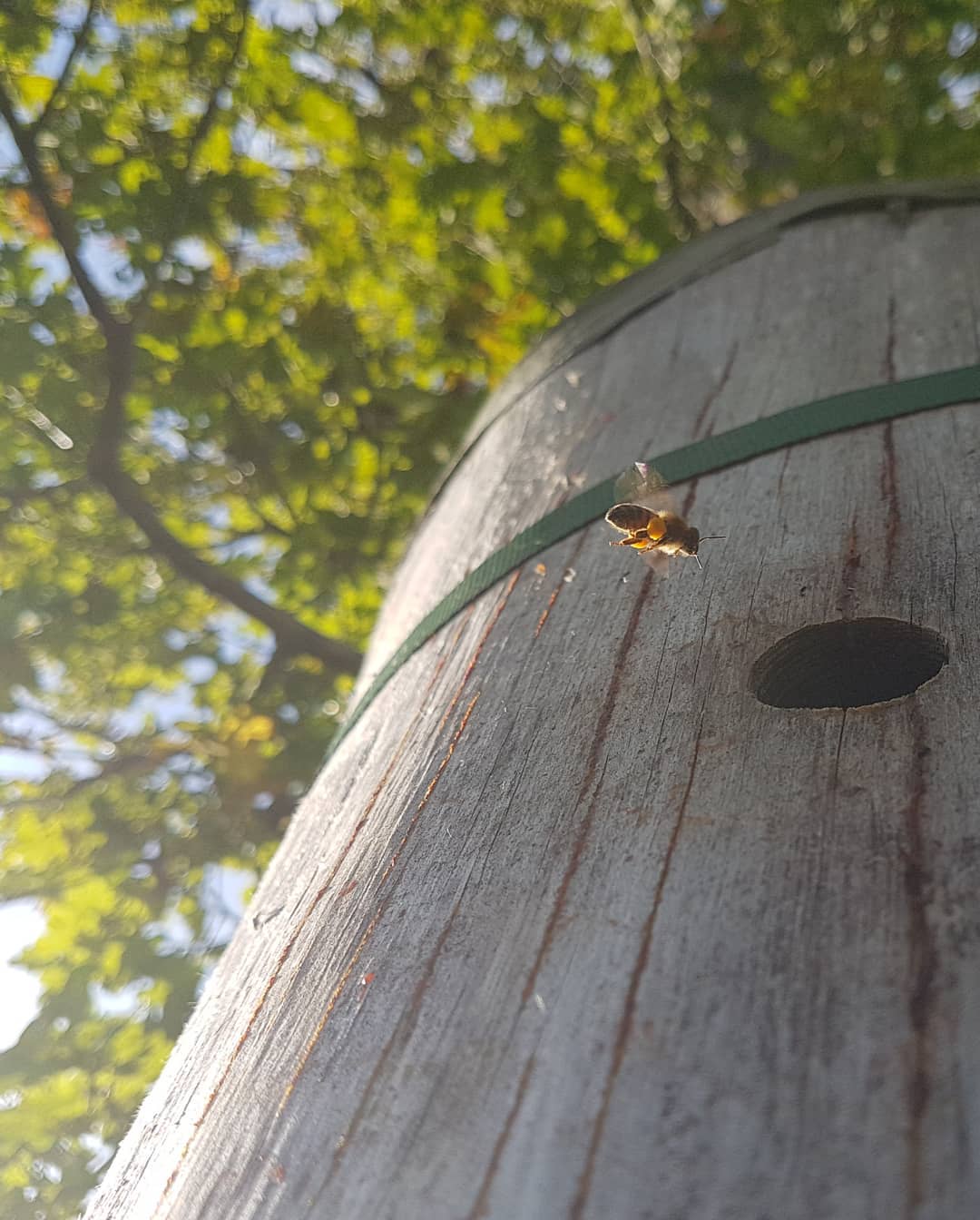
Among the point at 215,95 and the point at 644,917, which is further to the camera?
the point at 215,95

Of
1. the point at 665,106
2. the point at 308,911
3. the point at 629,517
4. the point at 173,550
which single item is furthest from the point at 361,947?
the point at 665,106

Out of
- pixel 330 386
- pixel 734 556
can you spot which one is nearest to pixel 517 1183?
pixel 734 556

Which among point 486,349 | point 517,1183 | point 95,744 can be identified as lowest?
point 517,1183

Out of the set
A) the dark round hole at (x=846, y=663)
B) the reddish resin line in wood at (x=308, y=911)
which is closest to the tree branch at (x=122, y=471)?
the reddish resin line in wood at (x=308, y=911)

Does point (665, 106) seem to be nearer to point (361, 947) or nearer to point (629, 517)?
point (629, 517)

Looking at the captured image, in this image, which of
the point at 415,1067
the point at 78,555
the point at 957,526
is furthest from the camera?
the point at 78,555

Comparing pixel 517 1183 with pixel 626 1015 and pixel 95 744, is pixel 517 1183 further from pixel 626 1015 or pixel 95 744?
pixel 95 744

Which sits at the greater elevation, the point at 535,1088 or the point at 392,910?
the point at 392,910
